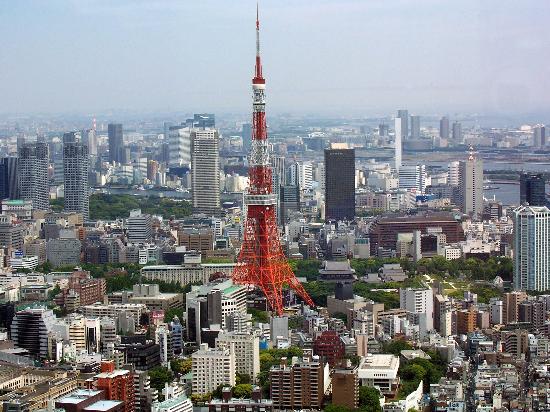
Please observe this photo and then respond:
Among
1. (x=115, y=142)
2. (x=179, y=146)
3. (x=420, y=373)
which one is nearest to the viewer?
(x=420, y=373)

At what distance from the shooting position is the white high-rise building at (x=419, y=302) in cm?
1182

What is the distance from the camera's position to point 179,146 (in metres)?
24.5

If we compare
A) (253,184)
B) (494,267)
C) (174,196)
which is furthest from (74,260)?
(174,196)

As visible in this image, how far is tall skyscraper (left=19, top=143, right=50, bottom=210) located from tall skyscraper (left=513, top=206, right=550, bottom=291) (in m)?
8.77

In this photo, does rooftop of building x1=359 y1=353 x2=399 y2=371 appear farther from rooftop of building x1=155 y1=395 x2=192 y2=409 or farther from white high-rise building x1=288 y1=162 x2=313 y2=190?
white high-rise building x1=288 y1=162 x2=313 y2=190

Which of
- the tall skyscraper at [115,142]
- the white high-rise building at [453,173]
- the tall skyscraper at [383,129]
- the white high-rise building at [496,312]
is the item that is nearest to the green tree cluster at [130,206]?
the tall skyscraper at [115,142]

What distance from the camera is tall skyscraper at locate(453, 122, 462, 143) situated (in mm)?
17172

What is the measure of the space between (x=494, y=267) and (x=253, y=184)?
2800mm

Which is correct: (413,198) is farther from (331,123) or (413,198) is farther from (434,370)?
(434,370)

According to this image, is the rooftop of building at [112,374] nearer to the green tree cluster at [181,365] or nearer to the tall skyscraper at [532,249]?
the green tree cluster at [181,365]

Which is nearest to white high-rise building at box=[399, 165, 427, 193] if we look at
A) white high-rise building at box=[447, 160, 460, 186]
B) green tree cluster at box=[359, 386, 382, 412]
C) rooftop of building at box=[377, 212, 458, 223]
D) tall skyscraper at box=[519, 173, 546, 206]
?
white high-rise building at box=[447, 160, 460, 186]

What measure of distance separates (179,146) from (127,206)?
3.29 meters

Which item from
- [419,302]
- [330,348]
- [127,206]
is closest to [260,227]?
[419,302]

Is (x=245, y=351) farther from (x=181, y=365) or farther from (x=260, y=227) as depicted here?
(x=260, y=227)
